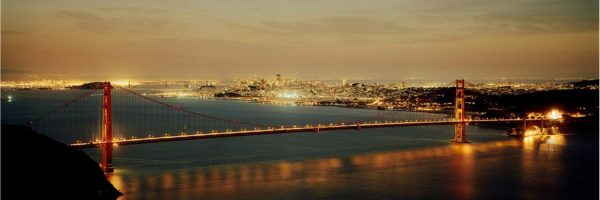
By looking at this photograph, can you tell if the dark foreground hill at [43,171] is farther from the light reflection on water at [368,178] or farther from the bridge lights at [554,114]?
the bridge lights at [554,114]

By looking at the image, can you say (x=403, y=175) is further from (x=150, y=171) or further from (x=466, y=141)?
(x=466, y=141)

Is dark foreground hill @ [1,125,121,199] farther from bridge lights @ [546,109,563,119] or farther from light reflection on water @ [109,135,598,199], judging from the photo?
bridge lights @ [546,109,563,119]

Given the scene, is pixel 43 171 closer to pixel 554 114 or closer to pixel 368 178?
pixel 368 178

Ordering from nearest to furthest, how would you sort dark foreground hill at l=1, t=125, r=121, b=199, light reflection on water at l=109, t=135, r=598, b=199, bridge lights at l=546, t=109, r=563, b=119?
1. dark foreground hill at l=1, t=125, r=121, b=199
2. light reflection on water at l=109, t=135, r=598, b=199
3. bridge lights at l=546, t=109, r=563, b=119

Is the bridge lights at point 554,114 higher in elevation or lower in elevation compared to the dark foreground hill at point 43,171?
higher

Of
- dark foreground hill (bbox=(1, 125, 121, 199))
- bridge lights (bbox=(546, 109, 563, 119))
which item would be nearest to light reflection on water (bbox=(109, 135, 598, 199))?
dark foreground hill (bbox=(1, 125, 121, 199))

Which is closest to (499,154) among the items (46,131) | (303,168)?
(303,168)

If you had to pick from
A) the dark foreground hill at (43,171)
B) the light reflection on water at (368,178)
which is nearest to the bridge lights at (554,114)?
the light reflection on water at (368,178)
